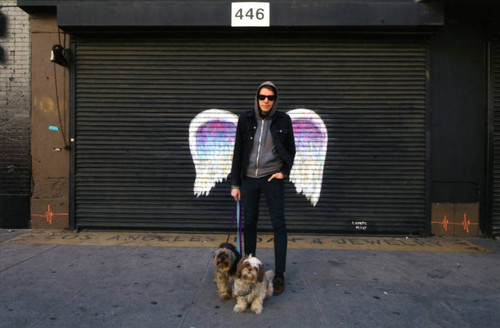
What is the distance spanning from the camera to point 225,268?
8.82 ft

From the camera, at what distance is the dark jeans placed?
316 cm

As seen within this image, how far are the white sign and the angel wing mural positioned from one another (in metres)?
1.45

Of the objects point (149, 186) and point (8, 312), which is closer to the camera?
point (8, 312)

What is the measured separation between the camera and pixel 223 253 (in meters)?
2.73

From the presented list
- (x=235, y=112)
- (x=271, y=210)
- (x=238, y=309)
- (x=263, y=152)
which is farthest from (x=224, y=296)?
(x=235, y=112)

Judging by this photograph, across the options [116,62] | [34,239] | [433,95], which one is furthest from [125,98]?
[433,95]

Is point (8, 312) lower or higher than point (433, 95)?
lower

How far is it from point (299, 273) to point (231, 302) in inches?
41.6

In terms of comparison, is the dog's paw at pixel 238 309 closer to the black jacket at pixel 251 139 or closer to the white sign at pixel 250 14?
the black jacket at pixel 251 139

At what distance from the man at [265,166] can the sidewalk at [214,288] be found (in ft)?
1.83

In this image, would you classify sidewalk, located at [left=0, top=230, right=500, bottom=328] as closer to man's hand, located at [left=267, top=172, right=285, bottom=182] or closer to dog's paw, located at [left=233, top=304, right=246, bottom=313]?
dog's paw, located at [left=233, top=304, right=246, bottom=313]

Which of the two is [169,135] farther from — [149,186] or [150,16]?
[150,16]

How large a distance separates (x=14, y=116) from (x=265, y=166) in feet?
16.1

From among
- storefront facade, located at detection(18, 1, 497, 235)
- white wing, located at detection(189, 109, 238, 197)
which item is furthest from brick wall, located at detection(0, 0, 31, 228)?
white wing, located at detection(189, 109, 238, 197)
